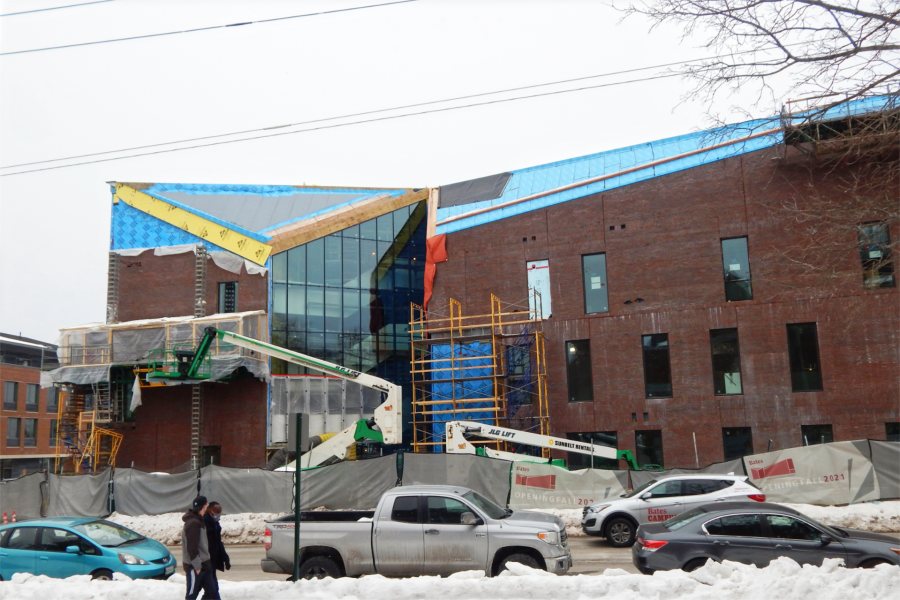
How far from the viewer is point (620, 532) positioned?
17.3 meters

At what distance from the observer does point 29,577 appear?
11070 millimetres

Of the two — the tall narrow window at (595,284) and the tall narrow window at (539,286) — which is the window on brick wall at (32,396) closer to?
the tall narrow window at (539,286)

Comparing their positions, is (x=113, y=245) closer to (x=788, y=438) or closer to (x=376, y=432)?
(x=376, y=432)

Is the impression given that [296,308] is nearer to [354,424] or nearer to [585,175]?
[354,424]

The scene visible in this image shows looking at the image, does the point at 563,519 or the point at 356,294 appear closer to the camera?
the point at 563,519

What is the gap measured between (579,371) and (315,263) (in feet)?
46.6

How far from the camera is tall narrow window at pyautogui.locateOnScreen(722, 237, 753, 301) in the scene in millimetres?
30047

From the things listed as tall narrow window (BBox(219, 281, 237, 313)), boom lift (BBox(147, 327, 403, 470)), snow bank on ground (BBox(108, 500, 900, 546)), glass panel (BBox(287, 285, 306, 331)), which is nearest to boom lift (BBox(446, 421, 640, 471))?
boom lift (BBox(147, 327, 403, 470))

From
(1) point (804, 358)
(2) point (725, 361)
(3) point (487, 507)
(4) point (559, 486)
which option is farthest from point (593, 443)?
(3) point (487, 507)

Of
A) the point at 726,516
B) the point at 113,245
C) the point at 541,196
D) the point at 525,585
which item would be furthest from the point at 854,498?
the point at 113,245

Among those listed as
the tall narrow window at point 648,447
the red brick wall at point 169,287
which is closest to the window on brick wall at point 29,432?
the red brick wall at point 169,287

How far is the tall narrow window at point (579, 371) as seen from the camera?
103 ft

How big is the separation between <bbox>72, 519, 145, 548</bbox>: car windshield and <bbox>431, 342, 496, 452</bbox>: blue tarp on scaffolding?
18504 mm

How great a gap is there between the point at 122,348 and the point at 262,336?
626 centimetres
